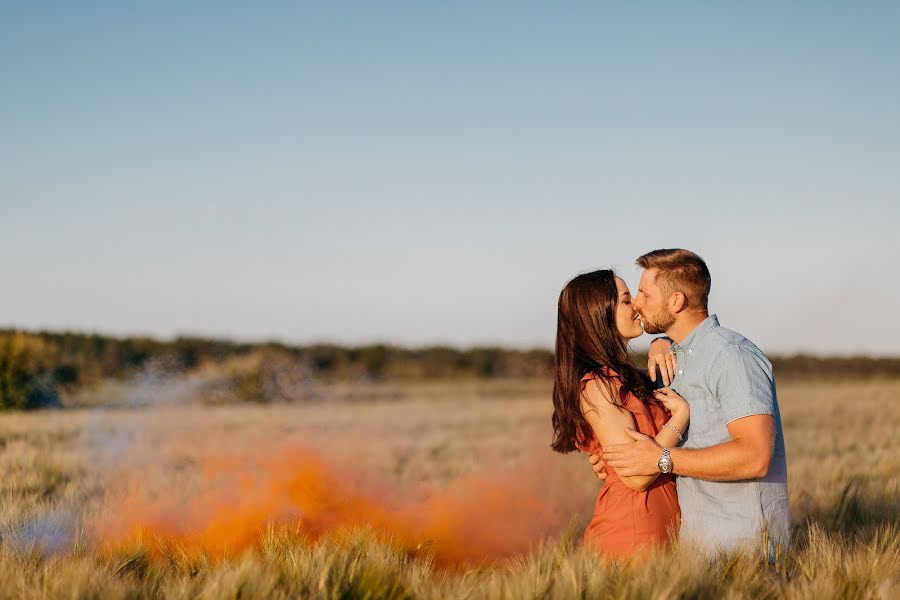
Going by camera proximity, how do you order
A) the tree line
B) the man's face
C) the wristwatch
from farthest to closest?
the tree line < the man's face < the wristwatch

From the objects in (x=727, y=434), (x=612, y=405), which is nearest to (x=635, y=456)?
(x=612, y=405)

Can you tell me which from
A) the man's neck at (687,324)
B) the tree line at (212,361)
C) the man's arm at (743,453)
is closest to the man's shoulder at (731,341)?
the man's neck at (687,324)

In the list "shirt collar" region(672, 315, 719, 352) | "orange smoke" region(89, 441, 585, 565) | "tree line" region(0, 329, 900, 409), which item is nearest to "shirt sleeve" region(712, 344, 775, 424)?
"shirt collar" region(672, 315, 719, 352)

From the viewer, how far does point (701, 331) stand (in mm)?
4367

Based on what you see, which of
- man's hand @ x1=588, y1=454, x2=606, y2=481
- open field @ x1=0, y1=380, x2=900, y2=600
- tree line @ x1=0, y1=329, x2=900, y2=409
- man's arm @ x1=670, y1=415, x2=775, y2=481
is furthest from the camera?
tree line @ x1=0, y1=329, x2=900, y2=409

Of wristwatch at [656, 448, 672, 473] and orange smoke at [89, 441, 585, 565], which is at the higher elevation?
wristwatch at [656, 448, 672, 473]

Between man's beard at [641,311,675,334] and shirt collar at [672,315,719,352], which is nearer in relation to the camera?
shirt collar at [672,315,719,352]

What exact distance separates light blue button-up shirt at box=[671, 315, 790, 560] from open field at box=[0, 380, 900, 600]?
0.71ft

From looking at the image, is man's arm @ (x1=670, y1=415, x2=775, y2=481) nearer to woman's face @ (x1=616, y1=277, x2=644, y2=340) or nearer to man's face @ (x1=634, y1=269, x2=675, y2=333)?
man's face @ (x1=634, y1=269, x2=675, y2=333)

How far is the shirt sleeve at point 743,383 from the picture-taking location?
3984 millimetres

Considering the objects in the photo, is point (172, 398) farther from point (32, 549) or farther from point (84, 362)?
point (32, 549)

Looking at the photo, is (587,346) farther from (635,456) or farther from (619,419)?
(635,456)

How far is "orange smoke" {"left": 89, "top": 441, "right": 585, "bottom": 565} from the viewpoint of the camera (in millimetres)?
5414

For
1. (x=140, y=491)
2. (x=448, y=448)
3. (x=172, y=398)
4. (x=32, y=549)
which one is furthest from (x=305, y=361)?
(x=32, y=549)
